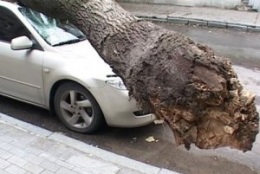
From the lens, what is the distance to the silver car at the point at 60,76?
425 centimetres

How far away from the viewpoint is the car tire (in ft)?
14.3

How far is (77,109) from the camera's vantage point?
4.52 metres

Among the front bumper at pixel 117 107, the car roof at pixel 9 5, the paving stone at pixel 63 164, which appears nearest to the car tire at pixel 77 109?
the front bumper at pixel 117 107

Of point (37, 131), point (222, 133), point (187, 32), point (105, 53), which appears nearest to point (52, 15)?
point (105, 53)

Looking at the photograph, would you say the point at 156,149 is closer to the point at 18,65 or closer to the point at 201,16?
the point at 18,65

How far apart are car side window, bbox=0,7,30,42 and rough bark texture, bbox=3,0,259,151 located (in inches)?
139

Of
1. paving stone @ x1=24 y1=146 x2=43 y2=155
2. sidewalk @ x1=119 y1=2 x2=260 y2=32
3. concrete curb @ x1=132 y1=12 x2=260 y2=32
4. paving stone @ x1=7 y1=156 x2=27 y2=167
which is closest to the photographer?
paving stone @ x1=7 y1=156 x2=27 y2=167

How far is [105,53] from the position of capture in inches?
59.6

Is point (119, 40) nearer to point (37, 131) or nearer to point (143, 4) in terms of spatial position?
point (37, 131)

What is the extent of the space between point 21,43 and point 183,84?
3.66m

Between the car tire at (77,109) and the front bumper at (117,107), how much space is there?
0.10 meters

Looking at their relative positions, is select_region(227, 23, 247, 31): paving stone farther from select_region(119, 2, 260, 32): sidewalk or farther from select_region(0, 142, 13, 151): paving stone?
select_region(0, 142, 13, 151): paving stone

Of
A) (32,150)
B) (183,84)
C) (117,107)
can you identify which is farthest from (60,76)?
(183,84)

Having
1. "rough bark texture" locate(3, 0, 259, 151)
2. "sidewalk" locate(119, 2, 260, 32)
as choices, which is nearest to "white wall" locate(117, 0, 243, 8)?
"sidewalk" locate(119, 2, 260, 32)
